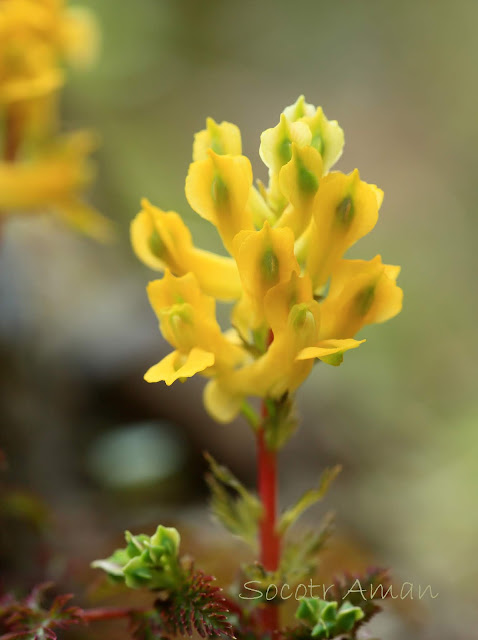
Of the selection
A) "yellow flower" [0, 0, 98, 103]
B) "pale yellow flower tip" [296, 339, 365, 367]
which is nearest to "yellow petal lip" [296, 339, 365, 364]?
"pale yellow flower tip" [296, 339, 365, 367]

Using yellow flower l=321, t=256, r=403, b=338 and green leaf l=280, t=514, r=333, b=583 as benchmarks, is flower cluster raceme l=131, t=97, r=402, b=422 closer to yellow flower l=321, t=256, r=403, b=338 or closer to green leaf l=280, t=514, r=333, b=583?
yellow flower l=321, t=256, r=403, b=338

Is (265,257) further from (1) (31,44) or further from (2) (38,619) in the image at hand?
(1) (31,44)

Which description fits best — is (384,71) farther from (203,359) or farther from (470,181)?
(203,359)

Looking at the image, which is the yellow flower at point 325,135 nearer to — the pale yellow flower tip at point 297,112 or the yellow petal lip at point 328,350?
the pale yellow flower tip at point 297,112

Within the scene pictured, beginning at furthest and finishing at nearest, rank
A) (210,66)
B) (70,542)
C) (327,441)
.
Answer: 1. (210,66)
2. (327,441)
3. (70,542)

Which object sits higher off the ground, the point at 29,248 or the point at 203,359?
the point at 29,248

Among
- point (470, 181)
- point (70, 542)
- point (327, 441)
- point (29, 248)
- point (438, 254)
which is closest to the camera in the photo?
point (70, 542)

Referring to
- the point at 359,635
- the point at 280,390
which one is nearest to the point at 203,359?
the point at 280,390

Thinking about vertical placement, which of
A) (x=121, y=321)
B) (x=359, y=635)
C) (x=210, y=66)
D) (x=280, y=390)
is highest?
(x=210, y=66)

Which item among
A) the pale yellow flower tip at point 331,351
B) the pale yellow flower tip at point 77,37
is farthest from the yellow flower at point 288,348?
the pale yellow flower tip at point 77,37
